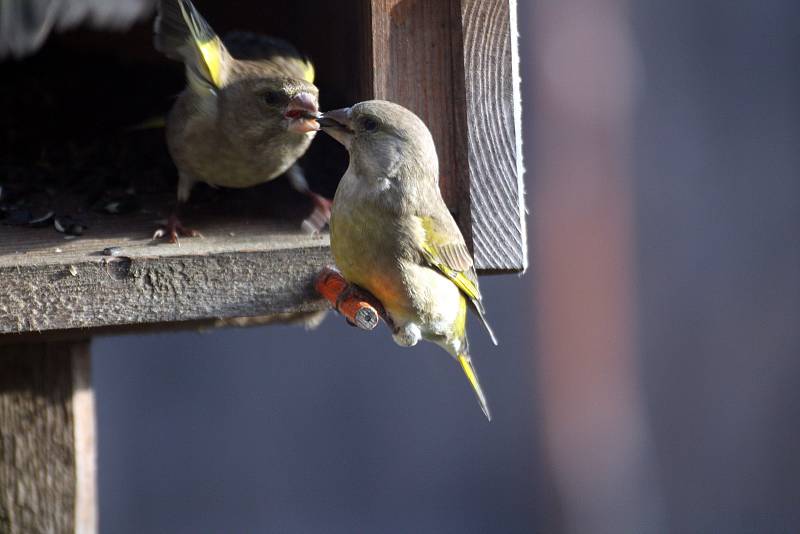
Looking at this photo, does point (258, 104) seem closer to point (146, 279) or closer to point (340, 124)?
point (340, 124)

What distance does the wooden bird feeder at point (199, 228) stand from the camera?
2.28 metres

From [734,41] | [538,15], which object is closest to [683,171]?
[734,41]

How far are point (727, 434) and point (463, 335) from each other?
363 centimetres

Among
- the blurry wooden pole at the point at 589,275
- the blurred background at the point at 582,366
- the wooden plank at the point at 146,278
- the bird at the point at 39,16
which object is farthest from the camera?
the blurry wooden pole at the point at 589,275

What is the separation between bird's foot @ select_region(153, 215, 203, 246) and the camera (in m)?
2.47

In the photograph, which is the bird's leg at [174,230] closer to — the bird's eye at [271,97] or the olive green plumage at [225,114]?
the olive green plumage at [225,114]

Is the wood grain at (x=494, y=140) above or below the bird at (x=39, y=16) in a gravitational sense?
below

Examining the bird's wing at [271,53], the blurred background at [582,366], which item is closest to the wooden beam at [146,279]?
the bird's wing at [271,53]

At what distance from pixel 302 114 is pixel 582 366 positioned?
11.3ft

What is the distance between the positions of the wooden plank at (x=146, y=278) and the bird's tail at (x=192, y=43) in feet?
1.57

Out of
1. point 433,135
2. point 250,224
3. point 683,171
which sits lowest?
point 683,171

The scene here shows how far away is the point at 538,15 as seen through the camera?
543 centimetres

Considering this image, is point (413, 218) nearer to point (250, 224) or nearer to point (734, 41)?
point (250, 224)

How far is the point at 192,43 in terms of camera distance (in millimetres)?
2711
